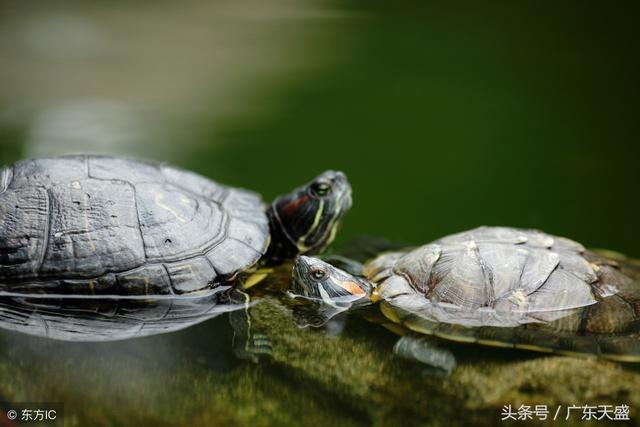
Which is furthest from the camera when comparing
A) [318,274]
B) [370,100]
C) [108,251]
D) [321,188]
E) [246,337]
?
[370,100]

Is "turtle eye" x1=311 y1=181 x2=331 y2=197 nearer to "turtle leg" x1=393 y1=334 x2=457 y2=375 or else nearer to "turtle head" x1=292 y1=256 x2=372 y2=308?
"turtle head" x1=292 y1=256 x2=372 y2=308

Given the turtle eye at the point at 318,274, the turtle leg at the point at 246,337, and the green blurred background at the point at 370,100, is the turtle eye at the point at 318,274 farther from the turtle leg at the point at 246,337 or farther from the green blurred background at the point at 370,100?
the green blurred background at the point at 370,100

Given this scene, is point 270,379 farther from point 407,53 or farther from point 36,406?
point 407,53

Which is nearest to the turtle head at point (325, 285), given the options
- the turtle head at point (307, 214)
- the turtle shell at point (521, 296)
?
the turtle shell at point (521, 296)

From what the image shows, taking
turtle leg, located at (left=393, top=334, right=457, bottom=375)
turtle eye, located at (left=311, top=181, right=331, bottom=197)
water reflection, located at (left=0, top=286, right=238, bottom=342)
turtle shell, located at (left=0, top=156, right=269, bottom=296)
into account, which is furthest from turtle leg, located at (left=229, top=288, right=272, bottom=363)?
turtle eye, located at (left=311, top=181, right=331, bottom=197)

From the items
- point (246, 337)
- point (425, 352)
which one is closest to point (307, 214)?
point (246, 337)

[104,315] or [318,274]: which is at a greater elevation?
[318,274]

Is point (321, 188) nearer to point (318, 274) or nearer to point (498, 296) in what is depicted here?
point (318, 274)
